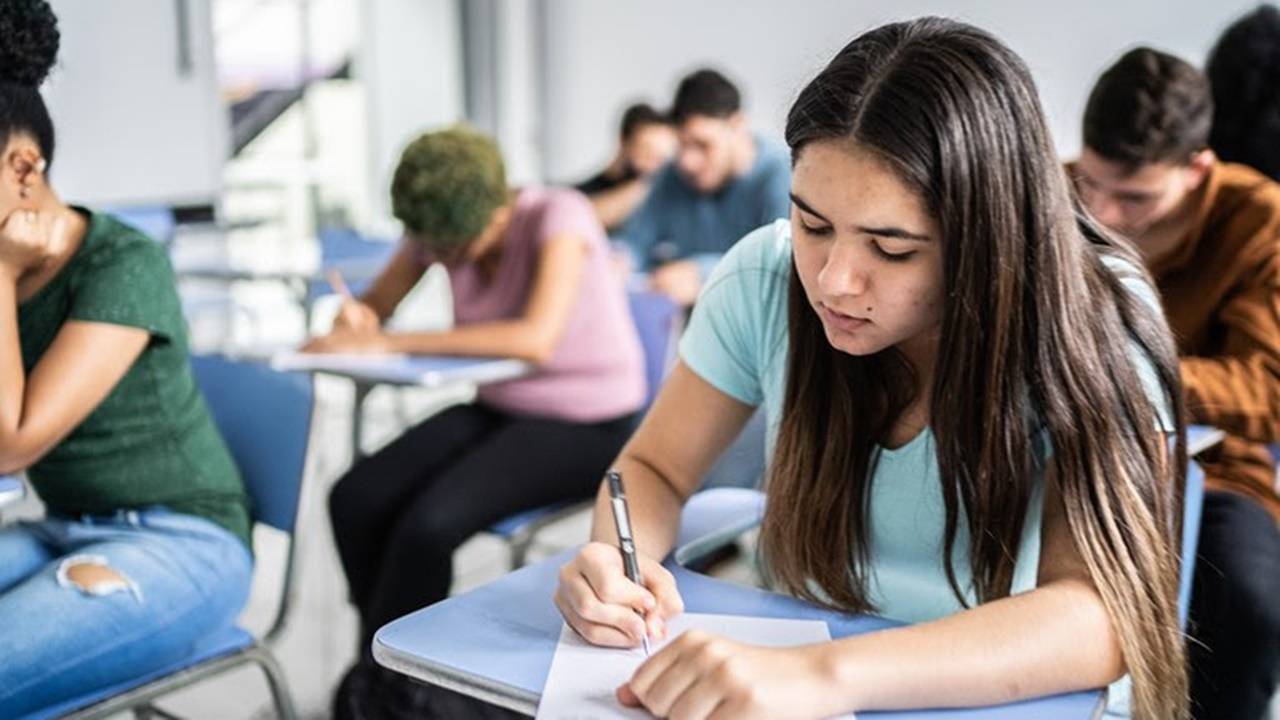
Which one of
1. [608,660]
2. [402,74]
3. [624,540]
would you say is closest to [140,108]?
[624,540]

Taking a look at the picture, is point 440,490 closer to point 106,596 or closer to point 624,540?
point 106,596

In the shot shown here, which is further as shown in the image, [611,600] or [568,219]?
[568,219]

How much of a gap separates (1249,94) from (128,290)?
1.95m

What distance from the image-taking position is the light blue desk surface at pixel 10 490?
1268 millimetres

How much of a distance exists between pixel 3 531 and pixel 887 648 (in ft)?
3.80

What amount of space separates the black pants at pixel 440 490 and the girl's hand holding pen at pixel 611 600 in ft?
3.23

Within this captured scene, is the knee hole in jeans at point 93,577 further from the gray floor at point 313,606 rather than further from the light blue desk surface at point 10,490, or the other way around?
the gray floor at point 313,606

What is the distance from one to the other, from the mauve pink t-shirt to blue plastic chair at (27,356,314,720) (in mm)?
703

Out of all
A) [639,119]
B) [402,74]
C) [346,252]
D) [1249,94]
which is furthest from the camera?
[402,74]

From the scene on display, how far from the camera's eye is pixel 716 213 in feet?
12.4

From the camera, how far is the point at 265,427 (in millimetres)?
1644

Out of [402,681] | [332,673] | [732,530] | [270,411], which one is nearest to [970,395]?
[732,530]

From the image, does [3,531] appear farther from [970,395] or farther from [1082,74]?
[1082,74]

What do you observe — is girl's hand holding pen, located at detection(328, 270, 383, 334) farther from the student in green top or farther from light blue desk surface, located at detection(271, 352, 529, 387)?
the student in green top
